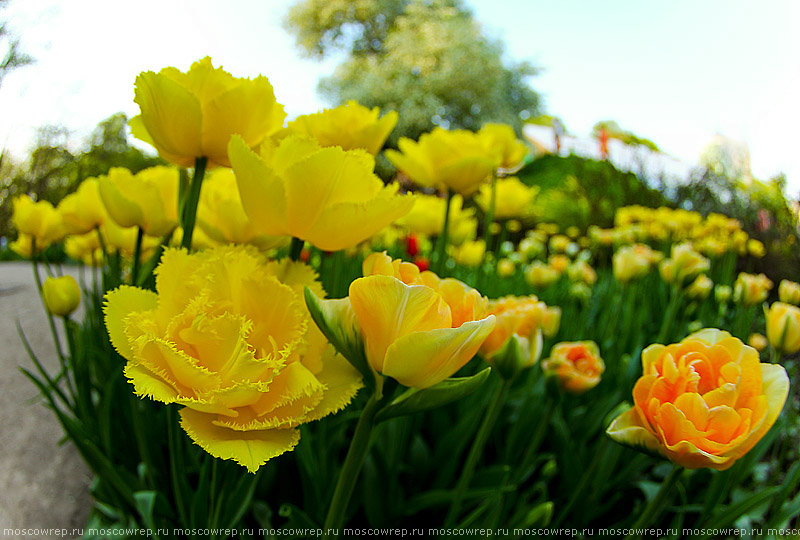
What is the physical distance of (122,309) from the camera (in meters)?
0.30

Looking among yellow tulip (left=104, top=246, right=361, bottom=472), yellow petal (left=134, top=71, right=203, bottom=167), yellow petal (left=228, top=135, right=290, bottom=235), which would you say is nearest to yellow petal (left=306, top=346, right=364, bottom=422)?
yellow tulip (left=104, top=246, right=361, bottom=472)

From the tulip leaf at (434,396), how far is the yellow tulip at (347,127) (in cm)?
28

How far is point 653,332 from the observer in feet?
5.52

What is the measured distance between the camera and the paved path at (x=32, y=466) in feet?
2.76

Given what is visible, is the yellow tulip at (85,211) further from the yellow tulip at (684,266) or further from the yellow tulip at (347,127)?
the yellow tulip at (684,266)

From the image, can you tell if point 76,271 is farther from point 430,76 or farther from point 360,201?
point 430,76

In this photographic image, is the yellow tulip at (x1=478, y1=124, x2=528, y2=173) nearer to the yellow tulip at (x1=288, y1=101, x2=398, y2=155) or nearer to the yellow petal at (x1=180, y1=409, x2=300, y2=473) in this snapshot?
the yellow tulip at (x1=288, y1=101, x2=398, y2=155)

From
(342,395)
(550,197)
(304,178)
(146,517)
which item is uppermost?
(304,178)

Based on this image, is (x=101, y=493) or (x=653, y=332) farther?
(x=653, y=332)

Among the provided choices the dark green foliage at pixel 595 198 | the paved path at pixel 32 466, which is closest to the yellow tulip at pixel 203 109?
the paved path at pixel 32 466

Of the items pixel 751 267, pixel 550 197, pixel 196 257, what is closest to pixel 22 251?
pixel 196 257

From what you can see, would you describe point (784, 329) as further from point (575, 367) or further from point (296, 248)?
point (296, 248)

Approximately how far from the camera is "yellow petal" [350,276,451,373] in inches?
10.4

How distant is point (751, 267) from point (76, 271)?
3719 mm
